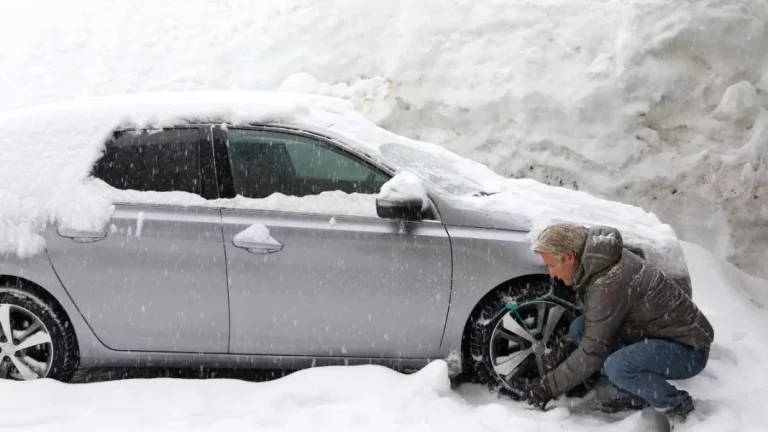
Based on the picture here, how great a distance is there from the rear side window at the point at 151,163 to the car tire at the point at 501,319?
5.60 ft

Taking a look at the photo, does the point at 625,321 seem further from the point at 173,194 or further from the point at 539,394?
the point at 173,194

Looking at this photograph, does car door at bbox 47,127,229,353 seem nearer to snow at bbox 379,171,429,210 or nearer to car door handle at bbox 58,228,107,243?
car door handle at bbox 58,228,107,243

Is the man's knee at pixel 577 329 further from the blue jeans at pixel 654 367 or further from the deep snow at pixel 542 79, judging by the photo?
the deep snow at pixel 542 79

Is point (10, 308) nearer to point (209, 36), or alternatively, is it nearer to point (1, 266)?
point (1, 266)

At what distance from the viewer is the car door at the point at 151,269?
380cm

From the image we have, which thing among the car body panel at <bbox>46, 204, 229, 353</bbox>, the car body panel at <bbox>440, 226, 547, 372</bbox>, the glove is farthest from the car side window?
the glove

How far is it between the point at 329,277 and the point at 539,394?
125cm

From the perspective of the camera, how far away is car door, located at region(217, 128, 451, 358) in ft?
12.6

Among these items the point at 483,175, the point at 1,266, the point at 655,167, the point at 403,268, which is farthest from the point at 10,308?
the point at 655,167

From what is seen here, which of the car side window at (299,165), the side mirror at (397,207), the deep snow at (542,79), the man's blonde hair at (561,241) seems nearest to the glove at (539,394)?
the man's blonde hair at (561,241)

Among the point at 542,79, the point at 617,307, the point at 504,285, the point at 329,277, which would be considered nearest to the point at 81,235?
the point at 329,277

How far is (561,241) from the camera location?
341 centimetres

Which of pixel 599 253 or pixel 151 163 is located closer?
pixel 599 253

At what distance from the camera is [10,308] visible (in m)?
3.79
